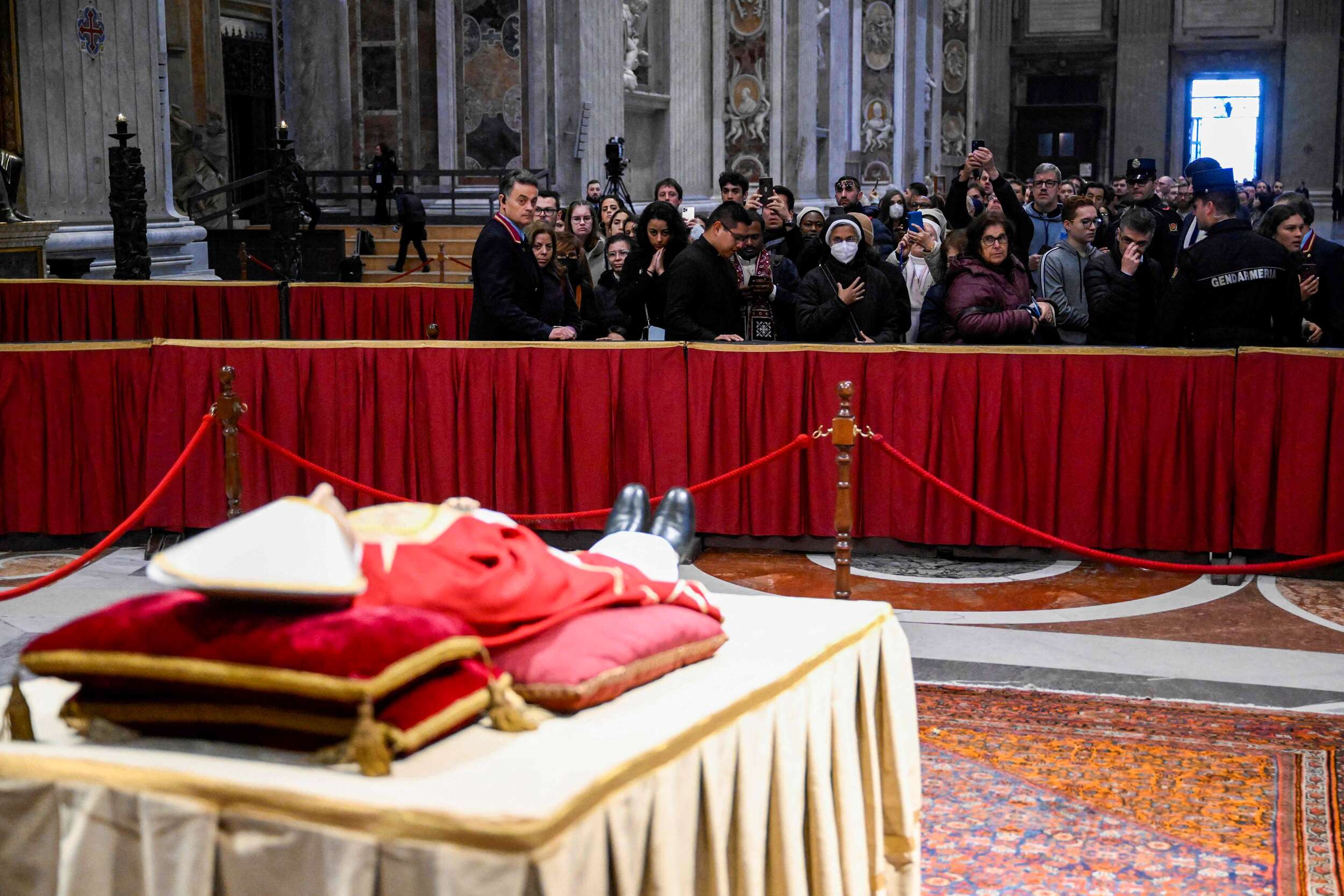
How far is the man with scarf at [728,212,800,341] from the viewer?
8.59 metres

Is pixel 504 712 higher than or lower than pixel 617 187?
lower

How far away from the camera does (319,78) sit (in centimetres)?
2033

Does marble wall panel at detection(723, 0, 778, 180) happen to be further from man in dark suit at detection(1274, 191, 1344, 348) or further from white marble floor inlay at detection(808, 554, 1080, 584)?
white marble floor inlay at detection(808, 554, 1080, 584)

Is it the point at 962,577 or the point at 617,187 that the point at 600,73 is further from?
the point at 962,577

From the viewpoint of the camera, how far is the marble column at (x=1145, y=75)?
35.7 metres

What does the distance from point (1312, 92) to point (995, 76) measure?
7.35 m

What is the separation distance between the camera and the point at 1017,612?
6.74 meters

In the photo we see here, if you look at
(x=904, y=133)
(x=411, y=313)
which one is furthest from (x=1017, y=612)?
(x=904, y=133)

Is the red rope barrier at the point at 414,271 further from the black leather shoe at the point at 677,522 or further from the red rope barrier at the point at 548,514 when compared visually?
the black leather shoe at the point at 677,522

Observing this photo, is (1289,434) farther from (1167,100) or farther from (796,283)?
(1167,100)

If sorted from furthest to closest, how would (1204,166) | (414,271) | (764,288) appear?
(414,271) → (764,288) → (1204,166)

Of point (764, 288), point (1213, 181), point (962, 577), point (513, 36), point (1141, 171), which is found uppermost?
point (513, 36)

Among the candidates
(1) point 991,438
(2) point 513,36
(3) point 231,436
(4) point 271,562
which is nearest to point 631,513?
(4) point 271,562

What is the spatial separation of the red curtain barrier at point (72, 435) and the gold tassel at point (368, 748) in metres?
5.81
